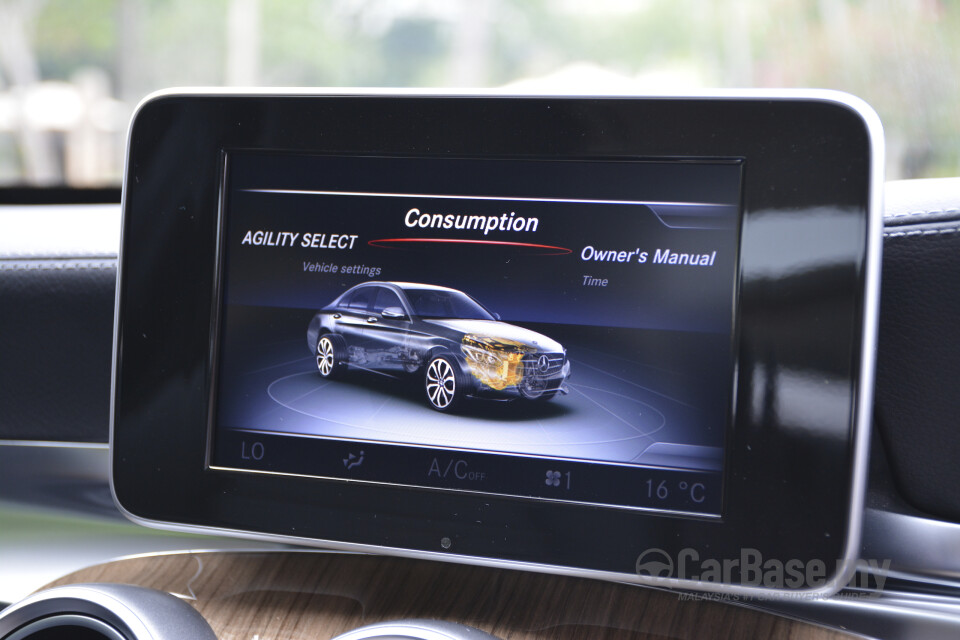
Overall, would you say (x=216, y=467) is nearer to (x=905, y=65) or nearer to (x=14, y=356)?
(x=14, y=356)

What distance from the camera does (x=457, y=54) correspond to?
4590 mm

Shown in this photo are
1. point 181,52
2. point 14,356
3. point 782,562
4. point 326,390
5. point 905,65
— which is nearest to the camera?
point 782,562

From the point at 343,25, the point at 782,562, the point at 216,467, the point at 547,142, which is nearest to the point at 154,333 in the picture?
the point at 216,467

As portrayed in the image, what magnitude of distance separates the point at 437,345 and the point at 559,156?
0.66ft

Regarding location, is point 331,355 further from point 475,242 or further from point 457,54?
point 457,54

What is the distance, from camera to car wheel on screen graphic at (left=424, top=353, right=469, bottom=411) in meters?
0.72

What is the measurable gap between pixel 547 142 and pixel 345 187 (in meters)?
0.20

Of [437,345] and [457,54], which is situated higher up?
[457,54]

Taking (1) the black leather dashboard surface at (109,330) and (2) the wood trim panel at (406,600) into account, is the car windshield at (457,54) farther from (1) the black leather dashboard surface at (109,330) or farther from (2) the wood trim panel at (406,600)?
(2) the wood trim panel at (406,600)

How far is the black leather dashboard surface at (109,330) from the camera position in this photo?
0.71m

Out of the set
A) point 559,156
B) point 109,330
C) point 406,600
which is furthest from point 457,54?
point 406,600

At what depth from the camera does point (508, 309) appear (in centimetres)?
71

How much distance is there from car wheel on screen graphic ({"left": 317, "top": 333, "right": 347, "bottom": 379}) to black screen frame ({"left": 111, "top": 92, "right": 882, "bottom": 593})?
4.2 inches

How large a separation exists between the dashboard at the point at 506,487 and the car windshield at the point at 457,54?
0.63 feet
